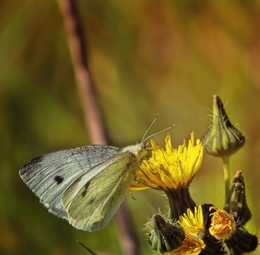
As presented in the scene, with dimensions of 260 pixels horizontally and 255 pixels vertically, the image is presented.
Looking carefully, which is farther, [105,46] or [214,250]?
[105,46]

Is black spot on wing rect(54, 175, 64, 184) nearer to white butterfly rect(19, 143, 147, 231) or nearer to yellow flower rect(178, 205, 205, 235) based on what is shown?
white butterfly rect(19, 143, 147, 231)

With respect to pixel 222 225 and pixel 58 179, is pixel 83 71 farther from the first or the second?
pixel 222 225

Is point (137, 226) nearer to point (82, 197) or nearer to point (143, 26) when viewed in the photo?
point (82, 197)

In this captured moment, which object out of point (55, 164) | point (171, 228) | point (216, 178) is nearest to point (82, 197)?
point (55, 164)

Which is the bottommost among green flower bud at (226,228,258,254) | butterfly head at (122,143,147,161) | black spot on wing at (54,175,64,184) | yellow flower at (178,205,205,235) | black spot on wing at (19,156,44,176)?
green flower bud at (226,228,258,254)

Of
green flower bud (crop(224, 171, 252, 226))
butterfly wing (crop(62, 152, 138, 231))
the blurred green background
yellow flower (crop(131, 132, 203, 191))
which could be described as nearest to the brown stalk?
the blurred green background

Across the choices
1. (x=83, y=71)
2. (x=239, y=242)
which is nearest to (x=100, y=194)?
(x=239, y=242)

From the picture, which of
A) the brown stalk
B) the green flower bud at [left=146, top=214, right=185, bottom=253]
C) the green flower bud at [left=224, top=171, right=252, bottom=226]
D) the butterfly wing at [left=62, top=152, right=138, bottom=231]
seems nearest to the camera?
the green flower bud at [left=146, top=214, right=185, bottom=253]
